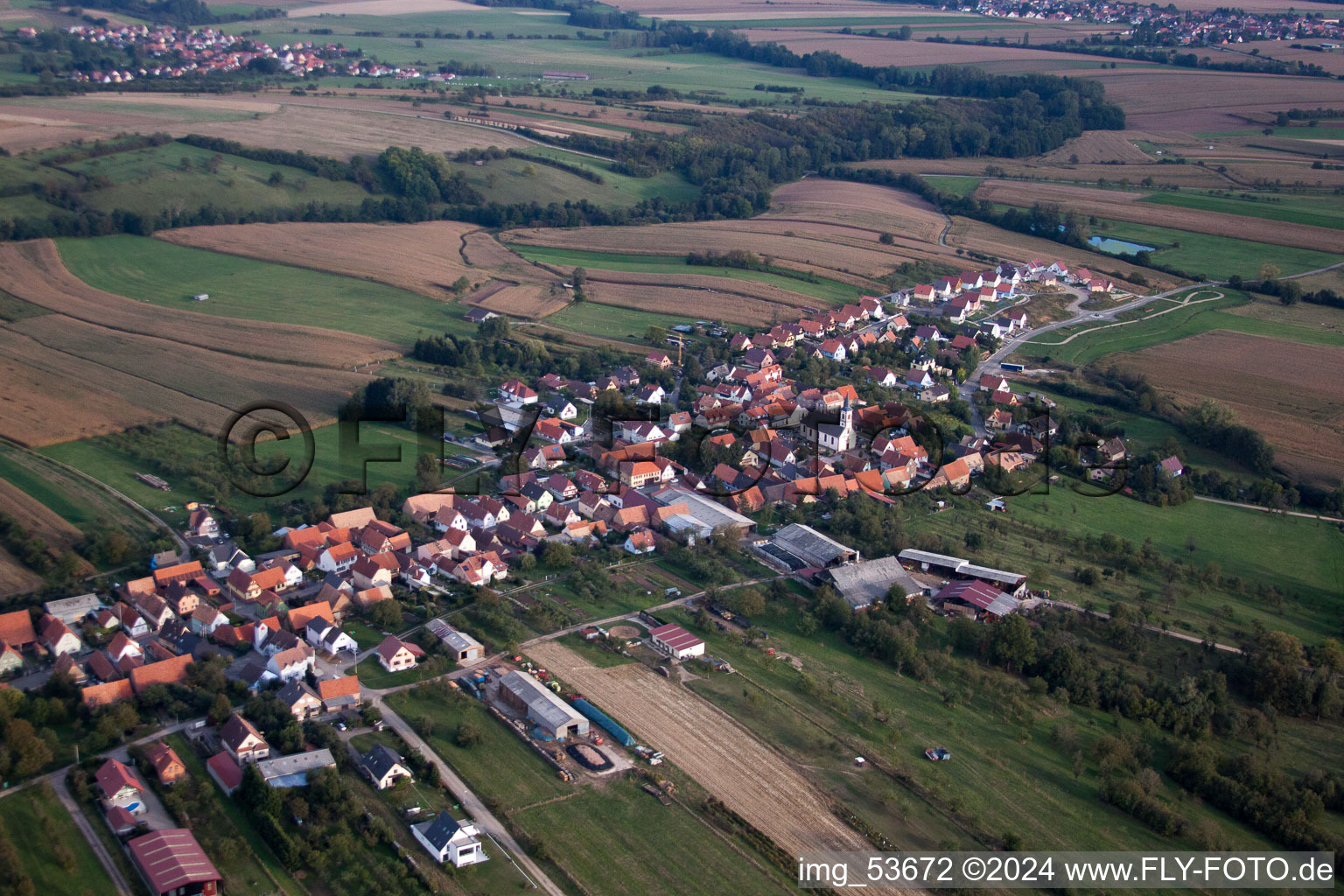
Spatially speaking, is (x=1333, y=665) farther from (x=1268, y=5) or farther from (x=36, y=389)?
(x=1268, y=5)

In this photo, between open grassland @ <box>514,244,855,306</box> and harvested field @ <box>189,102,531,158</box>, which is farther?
harvested field @ <box>189,102,531,158</box>

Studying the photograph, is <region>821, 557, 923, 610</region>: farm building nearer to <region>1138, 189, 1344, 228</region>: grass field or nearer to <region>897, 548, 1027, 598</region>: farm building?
<region>897, 548, 1027, 598</region>: farm building

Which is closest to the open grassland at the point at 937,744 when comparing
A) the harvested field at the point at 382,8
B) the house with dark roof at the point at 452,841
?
the house with dark roof at the point at 452,841

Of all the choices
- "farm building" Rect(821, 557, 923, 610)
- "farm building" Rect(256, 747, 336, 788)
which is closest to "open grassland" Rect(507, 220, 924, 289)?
"farm building" Rect(821, 557, 923, 610)

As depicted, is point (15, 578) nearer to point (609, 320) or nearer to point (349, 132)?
point (609, 320)

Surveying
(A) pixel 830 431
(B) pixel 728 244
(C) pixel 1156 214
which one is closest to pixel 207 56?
(B) pixel 728 244

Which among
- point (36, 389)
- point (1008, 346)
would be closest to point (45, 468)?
point (36, 389)
